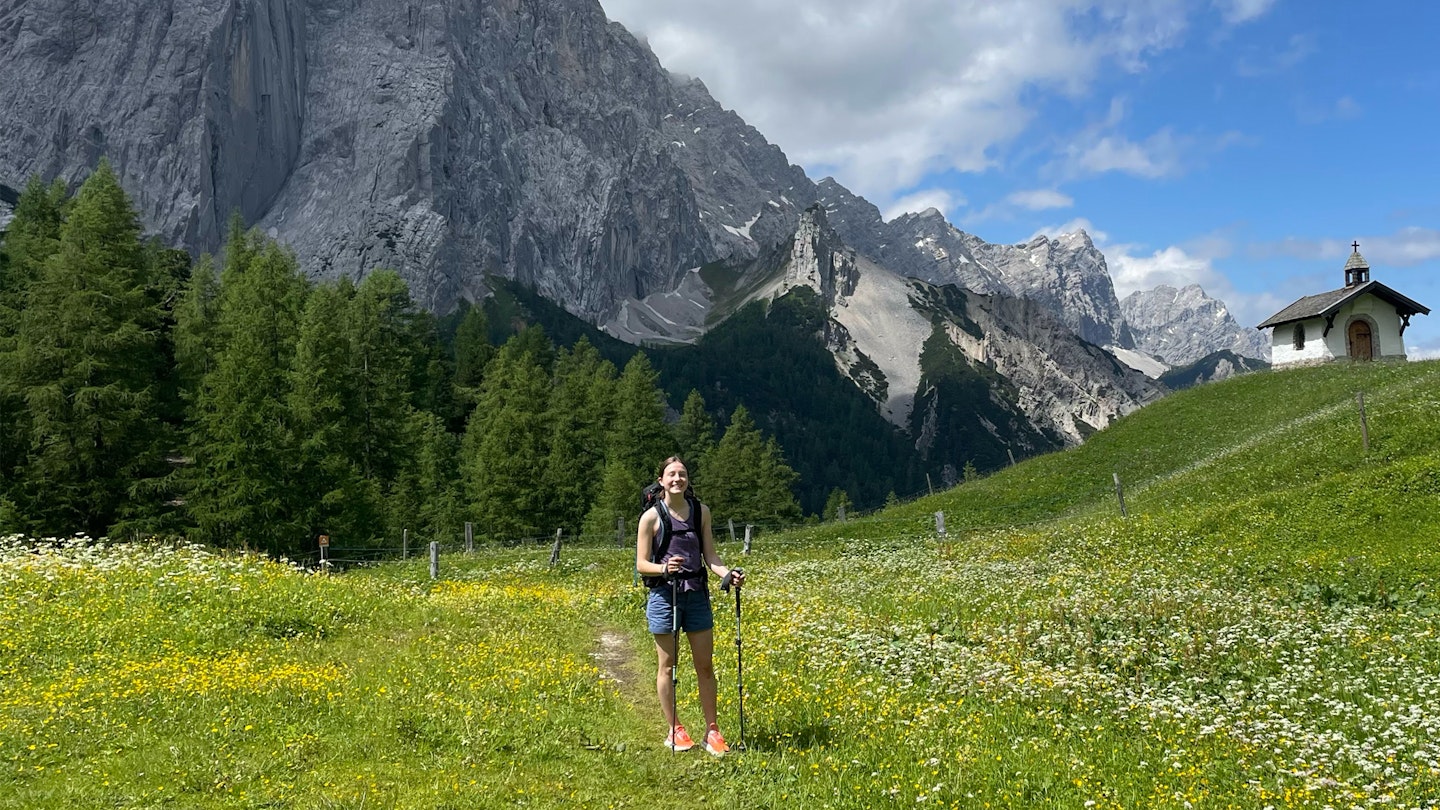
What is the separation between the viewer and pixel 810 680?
41.0 ft

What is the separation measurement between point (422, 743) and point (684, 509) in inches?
152

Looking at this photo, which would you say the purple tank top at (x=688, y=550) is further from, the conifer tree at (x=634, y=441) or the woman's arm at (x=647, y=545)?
the conifer tree at (x=634, y=441)

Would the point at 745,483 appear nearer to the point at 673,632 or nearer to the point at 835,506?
the point at 835,506

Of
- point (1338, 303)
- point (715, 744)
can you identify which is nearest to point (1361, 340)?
point (1338, 303)

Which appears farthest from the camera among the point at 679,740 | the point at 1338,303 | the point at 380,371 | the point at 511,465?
the point at 380,371

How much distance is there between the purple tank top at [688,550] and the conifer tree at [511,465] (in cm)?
5318

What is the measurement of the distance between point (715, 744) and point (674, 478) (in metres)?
2.93

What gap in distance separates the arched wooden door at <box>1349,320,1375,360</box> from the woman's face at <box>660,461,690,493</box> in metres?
61.7

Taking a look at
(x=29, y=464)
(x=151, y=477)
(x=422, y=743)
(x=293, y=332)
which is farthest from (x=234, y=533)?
(x=422, y=743)

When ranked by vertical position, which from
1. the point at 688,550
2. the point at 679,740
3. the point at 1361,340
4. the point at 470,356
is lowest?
the point at 679,740

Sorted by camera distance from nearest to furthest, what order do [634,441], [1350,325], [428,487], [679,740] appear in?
[679,740] → [1350,325] → [428,487] → [634,441]

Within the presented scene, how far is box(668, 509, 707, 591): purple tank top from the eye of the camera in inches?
368

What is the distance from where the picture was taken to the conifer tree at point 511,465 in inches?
2429

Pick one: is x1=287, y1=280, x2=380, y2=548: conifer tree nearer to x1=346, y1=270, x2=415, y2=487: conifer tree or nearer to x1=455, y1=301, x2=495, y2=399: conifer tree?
x1=346, y1=270, x2=415, y2=487: conifer tree
